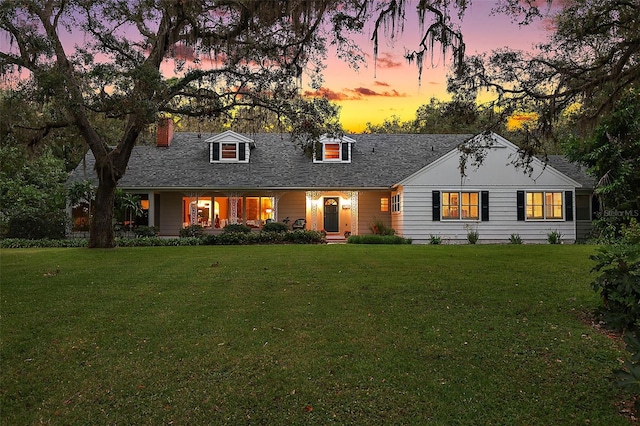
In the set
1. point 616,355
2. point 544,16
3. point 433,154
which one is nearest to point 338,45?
point 544,16

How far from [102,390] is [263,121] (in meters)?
10.6

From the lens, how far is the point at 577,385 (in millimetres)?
4125

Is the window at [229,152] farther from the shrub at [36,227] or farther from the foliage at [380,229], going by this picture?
the shrub at [36,227]

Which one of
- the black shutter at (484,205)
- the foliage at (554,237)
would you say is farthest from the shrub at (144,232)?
the foliage at (554,237)

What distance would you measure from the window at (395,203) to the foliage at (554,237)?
6.16m

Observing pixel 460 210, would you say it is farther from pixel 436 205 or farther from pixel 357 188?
pixel 357 188

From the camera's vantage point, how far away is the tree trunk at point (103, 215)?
14227 millimetres

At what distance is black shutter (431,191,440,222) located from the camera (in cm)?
1834

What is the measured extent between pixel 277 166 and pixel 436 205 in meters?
7.71

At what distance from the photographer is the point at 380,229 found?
1933 cm

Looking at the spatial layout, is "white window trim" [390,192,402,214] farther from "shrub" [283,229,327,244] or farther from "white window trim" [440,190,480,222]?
"shrub" [283,229,327,244]

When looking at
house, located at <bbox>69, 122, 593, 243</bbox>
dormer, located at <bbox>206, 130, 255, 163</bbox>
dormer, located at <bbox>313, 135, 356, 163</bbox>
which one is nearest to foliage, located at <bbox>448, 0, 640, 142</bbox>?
house, located at <bbox>69, 122, 593, 243</bbox>

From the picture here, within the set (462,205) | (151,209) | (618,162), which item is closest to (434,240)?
(462,205)

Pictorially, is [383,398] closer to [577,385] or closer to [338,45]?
[577,385]
